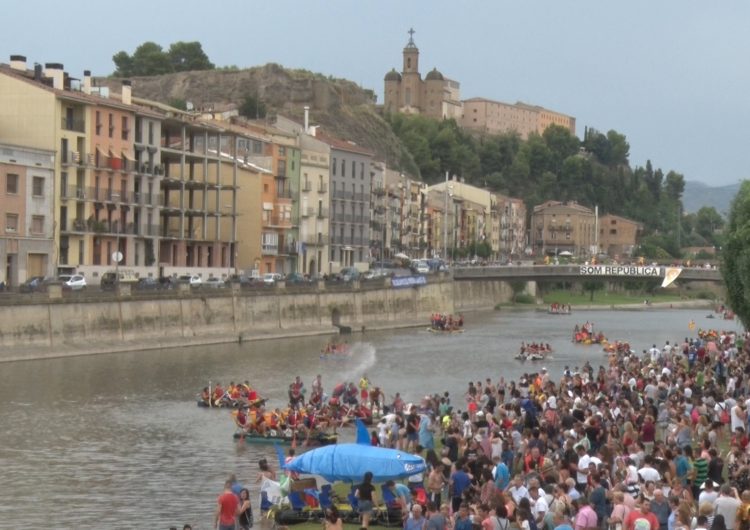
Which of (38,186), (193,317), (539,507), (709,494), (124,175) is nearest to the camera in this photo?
(709,494)

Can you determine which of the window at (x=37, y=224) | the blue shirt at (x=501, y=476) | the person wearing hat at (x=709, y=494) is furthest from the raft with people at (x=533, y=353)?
the person wearing hat at (x=709, y=494)

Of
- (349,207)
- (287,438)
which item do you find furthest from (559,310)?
(287,438)

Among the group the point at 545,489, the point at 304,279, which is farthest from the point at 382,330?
the point at 545,489

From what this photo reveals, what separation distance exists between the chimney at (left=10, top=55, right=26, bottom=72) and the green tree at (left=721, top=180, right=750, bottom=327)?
4411cm

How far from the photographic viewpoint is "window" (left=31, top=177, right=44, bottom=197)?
73.1m

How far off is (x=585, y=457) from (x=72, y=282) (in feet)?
155

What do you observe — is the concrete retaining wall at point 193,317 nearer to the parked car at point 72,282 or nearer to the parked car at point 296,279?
the parked car at point 72,282

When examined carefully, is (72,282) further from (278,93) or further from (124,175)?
(278,93)

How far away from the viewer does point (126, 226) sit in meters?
82.9

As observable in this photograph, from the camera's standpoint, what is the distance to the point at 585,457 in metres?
25.3

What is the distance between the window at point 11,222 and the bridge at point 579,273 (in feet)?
163

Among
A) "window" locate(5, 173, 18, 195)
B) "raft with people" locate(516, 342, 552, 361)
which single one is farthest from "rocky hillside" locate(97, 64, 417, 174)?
"window" locate(5, 173, 18, 195)

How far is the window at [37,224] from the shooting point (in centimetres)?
7312

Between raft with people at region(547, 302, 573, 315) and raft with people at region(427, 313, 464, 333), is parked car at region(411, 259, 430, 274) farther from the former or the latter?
raft with people at region(427, 313, 464, 333)
